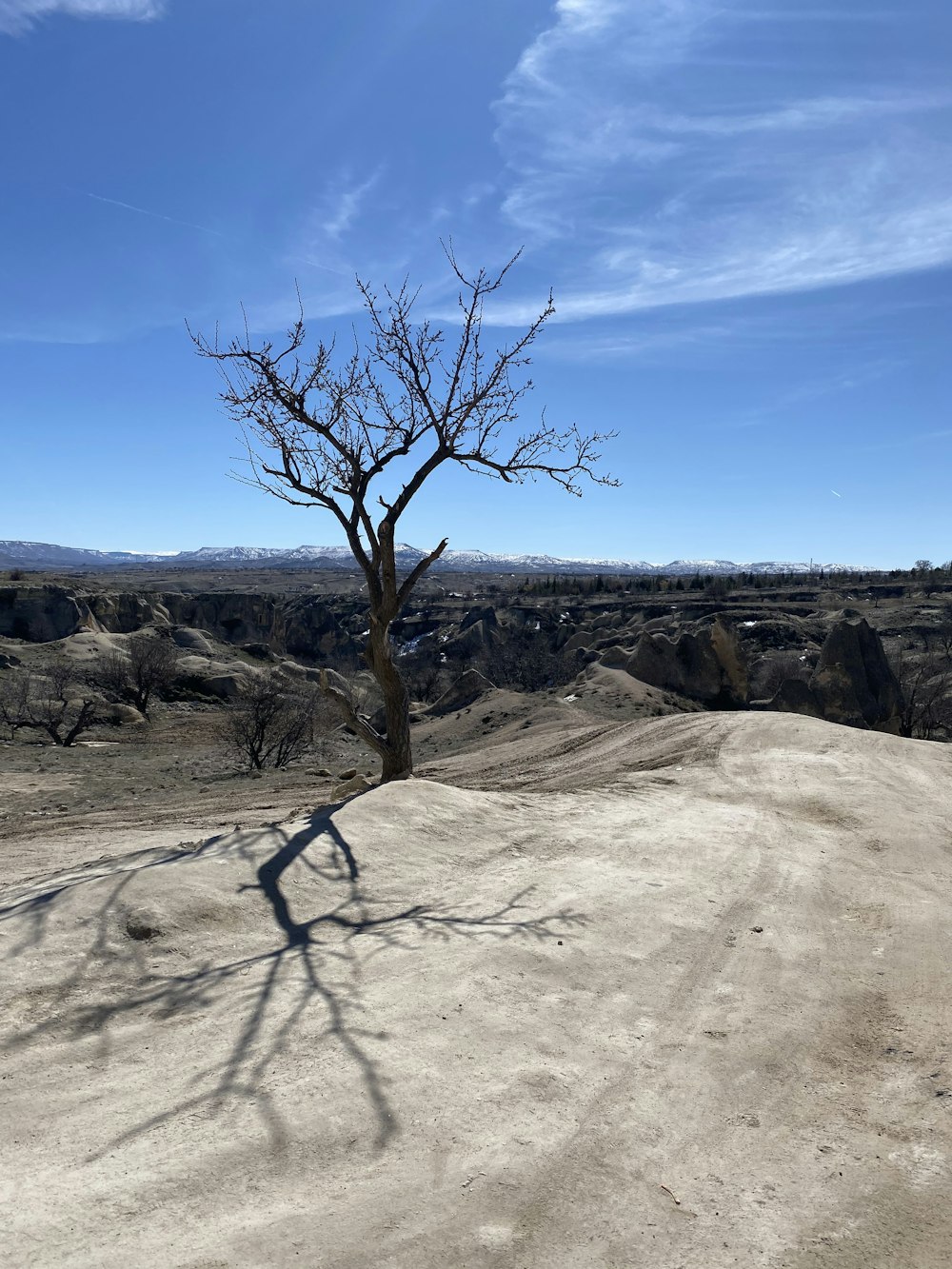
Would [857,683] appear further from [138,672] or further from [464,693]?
[138,672]

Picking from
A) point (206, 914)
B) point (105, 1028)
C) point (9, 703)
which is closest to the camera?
point (105, 1028)

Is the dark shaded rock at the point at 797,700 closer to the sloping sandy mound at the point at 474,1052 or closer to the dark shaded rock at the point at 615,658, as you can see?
the dark shaded rock at the point at 615,658

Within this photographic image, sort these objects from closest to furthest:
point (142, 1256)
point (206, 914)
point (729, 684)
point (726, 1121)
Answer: point (142, 1256) → point (726, 1121) → point (206, 914) → point (729, 684)

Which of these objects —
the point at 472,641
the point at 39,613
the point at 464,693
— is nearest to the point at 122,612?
the point at 39,613

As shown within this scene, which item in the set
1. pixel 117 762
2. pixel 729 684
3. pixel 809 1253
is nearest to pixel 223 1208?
pixel 809 1253

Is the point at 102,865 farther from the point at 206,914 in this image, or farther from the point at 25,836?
the point at 25,836

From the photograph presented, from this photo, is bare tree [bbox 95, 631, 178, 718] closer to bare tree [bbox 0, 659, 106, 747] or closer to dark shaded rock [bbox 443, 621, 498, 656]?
bare tree [bbox 0, 659, 106, 747]

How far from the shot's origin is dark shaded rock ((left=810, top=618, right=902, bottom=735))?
23.0 m

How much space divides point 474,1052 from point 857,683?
21.8 m

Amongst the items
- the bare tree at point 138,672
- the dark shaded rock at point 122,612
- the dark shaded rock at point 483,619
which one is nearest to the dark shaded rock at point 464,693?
the bare tree at point 138,672

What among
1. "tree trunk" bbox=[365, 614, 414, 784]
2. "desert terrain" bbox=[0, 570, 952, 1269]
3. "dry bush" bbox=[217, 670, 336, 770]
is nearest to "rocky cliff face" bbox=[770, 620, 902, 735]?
"dry bush" bbox=[217, 670, 336, 770]

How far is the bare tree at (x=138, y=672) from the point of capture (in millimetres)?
23328

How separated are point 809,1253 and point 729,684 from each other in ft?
76.5

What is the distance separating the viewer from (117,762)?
1598cm
